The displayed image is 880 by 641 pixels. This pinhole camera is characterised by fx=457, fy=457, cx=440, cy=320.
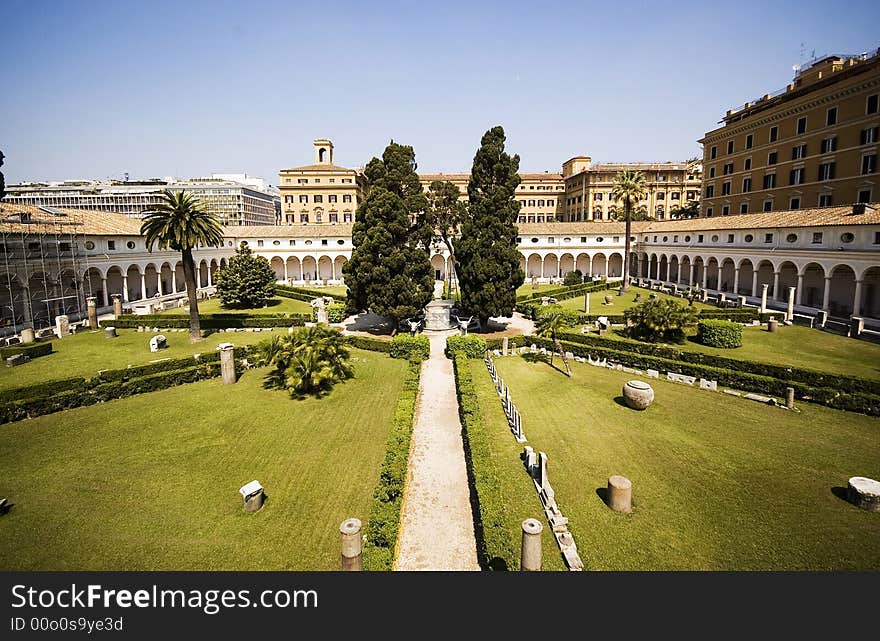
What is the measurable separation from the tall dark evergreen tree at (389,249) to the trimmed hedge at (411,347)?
12.7 feet

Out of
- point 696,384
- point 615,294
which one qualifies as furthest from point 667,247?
point 696,384

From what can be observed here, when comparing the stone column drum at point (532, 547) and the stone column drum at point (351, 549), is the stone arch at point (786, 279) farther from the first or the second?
the stone column drum at point (351, 549)

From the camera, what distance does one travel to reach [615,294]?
5394 cm

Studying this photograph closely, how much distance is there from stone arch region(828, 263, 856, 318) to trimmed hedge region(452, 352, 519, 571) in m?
35.5

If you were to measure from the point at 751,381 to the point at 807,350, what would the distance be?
1047cm

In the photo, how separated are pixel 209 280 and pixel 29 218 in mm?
23683

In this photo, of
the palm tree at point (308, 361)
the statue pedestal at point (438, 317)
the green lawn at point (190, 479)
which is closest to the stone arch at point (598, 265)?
the statue pedestal at point (438, 317)

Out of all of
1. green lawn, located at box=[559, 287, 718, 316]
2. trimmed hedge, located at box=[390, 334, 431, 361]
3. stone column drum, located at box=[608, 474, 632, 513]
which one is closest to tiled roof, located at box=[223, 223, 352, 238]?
green lawn, located at box=[559, 287, 718, 316]

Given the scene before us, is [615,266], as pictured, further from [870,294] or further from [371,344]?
[371,344]

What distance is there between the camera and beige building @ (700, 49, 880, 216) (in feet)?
139

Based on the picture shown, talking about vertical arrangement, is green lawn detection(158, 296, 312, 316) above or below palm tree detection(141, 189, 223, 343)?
below

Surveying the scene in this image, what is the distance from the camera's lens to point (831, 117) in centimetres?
4525

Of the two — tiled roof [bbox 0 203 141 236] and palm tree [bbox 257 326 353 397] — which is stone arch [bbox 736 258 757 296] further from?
tiled roof [bbox 0 203 141 236]

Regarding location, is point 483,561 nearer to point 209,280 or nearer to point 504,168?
point 504,168
